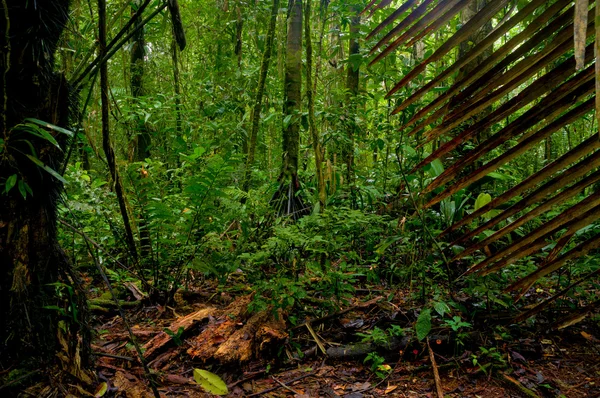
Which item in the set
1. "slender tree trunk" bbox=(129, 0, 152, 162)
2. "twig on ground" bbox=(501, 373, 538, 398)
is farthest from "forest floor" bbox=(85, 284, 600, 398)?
"slender tree trunk" bbox=(129, 0, 152, 162)

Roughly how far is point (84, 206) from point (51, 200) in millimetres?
1536

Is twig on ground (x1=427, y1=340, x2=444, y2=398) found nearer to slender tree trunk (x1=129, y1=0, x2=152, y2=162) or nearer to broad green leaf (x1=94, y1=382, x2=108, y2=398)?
broad green leaf (x1=94, y1=382, x2=108, y2=398)

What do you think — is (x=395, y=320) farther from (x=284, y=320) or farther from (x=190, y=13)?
(x=190, y=13)

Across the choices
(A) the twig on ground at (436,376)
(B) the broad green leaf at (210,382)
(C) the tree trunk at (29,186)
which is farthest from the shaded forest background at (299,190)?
(B) the broad green leaf at (210,382)

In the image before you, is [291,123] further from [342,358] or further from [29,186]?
[29,186]

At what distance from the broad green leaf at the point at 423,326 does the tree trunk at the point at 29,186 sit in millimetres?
1864

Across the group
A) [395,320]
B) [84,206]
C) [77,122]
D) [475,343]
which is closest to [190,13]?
[84,206]

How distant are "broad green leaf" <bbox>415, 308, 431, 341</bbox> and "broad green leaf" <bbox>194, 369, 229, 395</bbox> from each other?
117 centimetres

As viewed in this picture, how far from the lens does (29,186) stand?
5.69 ft

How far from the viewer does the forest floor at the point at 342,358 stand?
2.31 metres

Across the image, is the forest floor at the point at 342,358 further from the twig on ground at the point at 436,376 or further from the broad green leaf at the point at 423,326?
the broad green leaf at the point at 423,326

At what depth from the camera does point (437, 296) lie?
2891mm

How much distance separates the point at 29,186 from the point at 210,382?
137 cm

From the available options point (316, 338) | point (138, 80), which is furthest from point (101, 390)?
point (138, 80)
